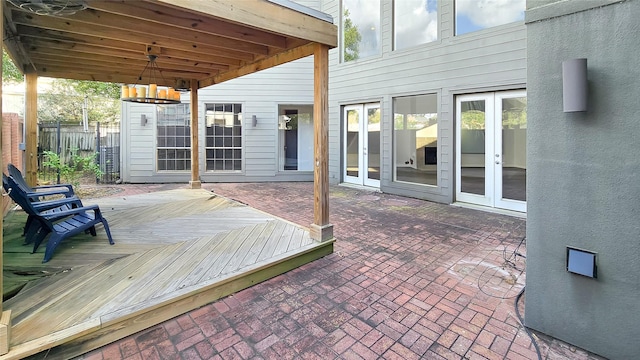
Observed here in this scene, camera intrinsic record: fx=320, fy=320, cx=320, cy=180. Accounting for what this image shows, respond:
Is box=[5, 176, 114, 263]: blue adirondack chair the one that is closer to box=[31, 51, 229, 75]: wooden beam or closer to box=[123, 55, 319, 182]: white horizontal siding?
box=[31, 51, 229, 75]: wooden beam

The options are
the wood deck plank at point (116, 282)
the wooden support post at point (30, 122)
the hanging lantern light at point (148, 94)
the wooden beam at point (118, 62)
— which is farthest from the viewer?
the wooden support post at point (30, 122)

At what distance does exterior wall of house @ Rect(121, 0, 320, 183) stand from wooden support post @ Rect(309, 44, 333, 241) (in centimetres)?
602

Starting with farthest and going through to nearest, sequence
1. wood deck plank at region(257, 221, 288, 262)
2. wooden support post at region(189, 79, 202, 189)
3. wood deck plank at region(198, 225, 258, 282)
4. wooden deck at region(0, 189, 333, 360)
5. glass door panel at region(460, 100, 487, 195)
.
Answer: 1. wooden support post at region(189, 79, 202, 189)
2. glass door panel at region(460, 100, 487, 195)
3. wood deck plank at region(257, 221, 288, 262)
4. wood deck plank at region(198, 225, 258, 282)
5. wooden deck at region(0, 189, 333, 360)

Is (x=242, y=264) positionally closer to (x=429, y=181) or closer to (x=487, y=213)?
(x=487, y=213)

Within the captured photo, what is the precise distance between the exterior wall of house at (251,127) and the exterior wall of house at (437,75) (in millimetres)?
1288

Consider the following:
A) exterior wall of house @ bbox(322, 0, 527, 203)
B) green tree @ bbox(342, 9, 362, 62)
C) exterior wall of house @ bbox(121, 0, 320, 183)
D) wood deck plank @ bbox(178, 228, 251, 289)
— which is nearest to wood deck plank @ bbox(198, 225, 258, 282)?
wood deck plank @ bbox(178, 228, 251, 289)

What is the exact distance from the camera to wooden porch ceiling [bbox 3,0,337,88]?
2.94 metres

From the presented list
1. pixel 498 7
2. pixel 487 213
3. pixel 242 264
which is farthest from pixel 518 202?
pixel 242 264

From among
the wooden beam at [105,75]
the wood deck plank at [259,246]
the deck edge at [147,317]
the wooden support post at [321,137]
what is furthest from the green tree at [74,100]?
the deck edge at [147,317]

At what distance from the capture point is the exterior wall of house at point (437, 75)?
5.54 meters

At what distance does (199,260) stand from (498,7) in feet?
20.8

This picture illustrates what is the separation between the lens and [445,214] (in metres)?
5.62

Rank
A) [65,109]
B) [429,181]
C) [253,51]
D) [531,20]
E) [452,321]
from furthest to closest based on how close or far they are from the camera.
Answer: [65,109] < [429,181] < [253,51] < [452,321] < [531,20]

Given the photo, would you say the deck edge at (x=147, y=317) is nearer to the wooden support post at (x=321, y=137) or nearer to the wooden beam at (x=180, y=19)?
the wooden support post at (x=321, y=137)
